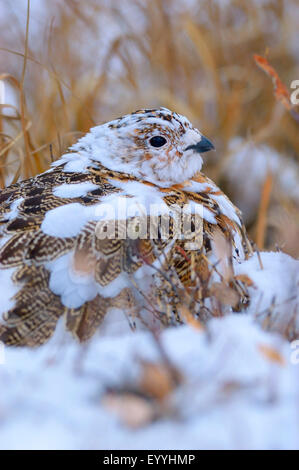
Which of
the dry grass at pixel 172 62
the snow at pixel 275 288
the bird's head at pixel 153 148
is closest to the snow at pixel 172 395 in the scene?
the snow at pixel 275 288

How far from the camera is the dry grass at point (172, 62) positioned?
14.3ft

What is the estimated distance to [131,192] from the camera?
2020mm

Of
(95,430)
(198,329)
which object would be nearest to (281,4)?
(198,329)

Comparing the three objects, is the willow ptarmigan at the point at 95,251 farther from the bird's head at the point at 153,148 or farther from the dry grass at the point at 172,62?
the dry grass at the point at 172,62

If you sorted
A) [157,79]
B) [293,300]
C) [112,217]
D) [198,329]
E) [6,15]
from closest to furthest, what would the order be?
[198,329], [293,300], [112,217], [157,79], [6,15]

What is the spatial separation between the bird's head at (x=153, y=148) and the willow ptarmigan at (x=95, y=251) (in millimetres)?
89

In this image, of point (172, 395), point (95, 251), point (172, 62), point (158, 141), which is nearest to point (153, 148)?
point (158, 141)

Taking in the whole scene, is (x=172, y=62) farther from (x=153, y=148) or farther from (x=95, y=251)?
(x=95, y=251)

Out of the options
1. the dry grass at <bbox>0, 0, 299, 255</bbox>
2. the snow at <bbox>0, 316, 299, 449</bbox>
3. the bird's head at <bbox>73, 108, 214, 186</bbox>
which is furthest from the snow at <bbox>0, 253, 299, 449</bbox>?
the dry grass at <bbox>0, 0, 299, 255</bbox>

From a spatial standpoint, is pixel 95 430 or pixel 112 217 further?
pixel 112 217

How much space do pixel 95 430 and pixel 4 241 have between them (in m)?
0.95

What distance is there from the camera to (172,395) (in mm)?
1050
